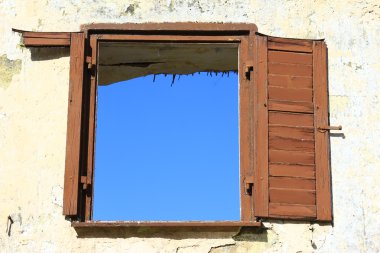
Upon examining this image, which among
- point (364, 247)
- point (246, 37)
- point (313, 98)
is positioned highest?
point (246, 37)

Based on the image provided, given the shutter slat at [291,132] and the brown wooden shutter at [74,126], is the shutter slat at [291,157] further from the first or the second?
the brown wooden shutter at [74,126]

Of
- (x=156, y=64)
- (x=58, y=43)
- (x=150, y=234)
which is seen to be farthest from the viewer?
(x=156, y=64)

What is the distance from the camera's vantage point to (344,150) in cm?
775

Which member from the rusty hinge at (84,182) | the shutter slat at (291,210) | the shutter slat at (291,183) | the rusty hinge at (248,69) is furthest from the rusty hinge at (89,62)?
the shutter slat at (291,210)

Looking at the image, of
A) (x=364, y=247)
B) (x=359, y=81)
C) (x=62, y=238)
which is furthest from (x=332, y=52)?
(x=62, y=238)

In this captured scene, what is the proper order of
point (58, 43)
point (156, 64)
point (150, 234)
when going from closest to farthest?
point (150, 234), point (58, 43), point (156, 64)

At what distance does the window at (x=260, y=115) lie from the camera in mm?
7512

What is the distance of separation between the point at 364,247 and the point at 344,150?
77 cm

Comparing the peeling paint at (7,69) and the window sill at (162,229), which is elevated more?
the peeling paint at (7,69)

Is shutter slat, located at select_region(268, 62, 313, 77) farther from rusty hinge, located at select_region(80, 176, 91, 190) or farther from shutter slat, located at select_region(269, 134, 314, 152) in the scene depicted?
rusty hinge, located at select_region(80, 176, 91, 190)

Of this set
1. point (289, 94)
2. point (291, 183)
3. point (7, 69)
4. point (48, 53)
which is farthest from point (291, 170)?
point (7, 69)

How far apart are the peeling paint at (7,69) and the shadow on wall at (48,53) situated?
139 mm

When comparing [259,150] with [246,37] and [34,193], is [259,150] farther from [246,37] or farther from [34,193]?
[34,193]

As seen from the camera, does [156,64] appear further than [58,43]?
Yes
